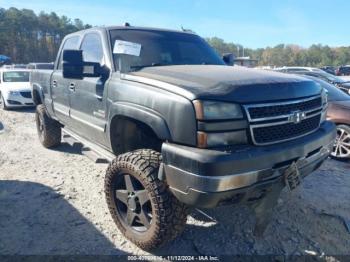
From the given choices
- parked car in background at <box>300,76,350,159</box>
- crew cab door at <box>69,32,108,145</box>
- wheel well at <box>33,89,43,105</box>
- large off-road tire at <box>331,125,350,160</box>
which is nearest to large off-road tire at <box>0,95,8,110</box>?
wheel well at <box>33,89,43,105</box>

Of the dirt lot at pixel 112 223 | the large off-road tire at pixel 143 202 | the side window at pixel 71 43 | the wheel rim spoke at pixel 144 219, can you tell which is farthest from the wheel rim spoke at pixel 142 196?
the side window at pixel 71 43

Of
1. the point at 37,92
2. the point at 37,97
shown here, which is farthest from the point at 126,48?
the point at 37,97

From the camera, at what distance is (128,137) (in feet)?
11.2

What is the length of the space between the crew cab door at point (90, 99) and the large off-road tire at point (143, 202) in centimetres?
69

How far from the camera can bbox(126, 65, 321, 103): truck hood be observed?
241 centimetres

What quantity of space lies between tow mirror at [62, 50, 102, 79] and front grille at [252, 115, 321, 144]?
6.23ft

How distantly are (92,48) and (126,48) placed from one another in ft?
2.38

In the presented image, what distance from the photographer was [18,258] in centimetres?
286

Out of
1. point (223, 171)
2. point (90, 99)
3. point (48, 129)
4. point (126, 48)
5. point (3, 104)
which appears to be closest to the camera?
point (223, 171)

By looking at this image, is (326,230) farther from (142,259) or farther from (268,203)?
(142,259)

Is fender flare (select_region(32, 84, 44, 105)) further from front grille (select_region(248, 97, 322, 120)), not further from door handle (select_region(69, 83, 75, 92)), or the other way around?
front grille (select_region(248, 97, 322, 120))

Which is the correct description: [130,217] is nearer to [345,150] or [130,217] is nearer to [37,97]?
[37,97]

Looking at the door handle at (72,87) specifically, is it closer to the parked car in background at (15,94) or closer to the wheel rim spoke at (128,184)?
the wheel rim spoke at (128,184)

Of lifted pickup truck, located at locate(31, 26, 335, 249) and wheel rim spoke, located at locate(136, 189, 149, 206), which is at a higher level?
lifted pickup truck, located at locate(31, 26, 335, 249)
